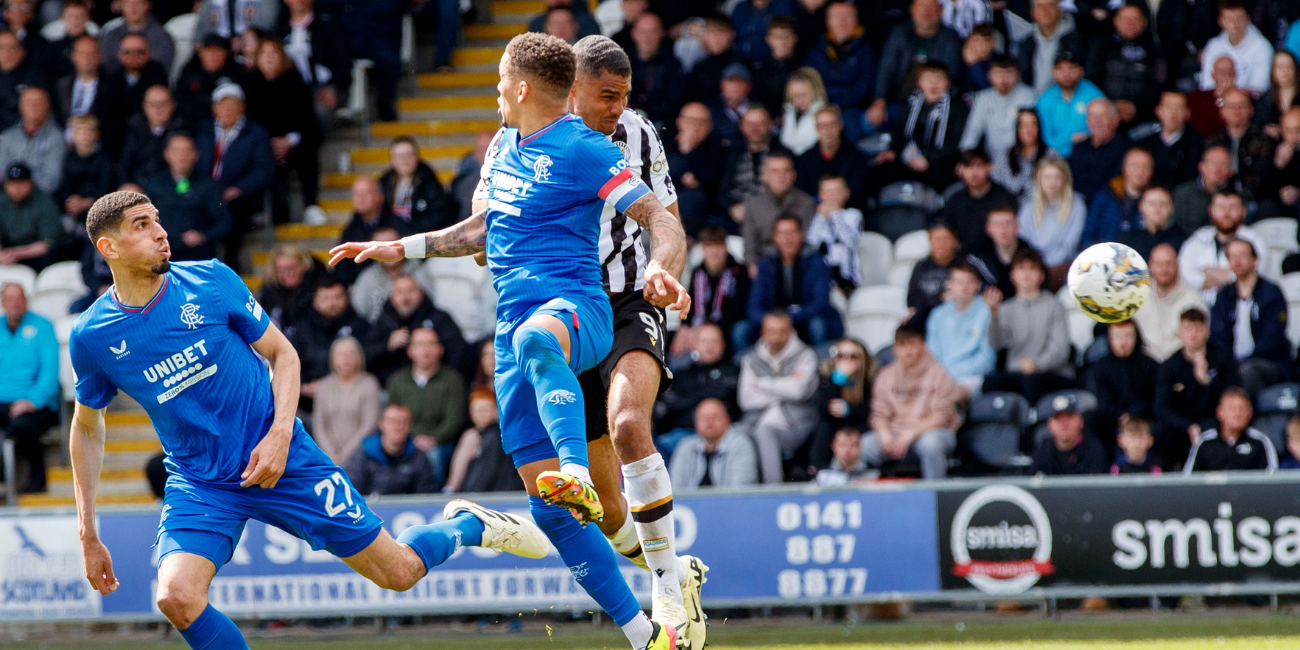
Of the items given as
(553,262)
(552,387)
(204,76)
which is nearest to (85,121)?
(204,76)

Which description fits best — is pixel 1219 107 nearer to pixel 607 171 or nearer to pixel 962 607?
pixel 962 607

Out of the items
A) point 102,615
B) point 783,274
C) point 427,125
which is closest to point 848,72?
point 783,274

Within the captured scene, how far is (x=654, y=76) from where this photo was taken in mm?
13398

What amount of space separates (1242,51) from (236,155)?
9273 millimetres

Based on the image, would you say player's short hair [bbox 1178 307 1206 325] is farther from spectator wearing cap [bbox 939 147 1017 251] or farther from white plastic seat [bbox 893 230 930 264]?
white plastic seat [bbox 893 230 930 264]

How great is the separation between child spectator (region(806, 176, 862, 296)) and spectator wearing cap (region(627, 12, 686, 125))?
1.91 m

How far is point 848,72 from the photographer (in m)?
13.4

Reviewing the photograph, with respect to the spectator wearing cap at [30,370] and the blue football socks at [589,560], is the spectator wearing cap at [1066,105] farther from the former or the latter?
the spectator wearing cap at [30,370]

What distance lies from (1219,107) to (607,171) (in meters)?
A: 8.51

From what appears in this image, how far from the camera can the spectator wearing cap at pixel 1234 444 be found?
33.3 ft

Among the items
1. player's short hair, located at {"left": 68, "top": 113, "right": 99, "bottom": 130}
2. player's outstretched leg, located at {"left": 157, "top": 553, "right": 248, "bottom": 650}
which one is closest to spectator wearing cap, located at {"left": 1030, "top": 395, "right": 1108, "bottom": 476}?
player's outstretched leg, located at {"left": 157, "top": 553, "right": 248, "bottom": 650}

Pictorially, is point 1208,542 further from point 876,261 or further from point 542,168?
point 542,168

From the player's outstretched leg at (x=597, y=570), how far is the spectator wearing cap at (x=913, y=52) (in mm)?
7754

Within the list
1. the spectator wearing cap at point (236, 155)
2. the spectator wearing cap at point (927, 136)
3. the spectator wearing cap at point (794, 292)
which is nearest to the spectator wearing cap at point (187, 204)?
the spectator wearing cap at point (236, 155)
